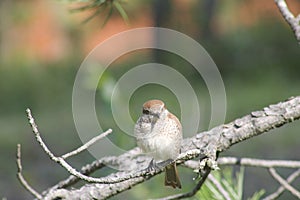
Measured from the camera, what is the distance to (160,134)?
103 cm

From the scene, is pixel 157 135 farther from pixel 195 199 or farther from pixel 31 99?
pixel 31 99

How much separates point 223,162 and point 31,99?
551 centimetres

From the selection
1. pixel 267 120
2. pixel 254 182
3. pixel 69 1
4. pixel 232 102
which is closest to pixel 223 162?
pixel 267 120

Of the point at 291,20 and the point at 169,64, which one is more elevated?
the point at 169,64

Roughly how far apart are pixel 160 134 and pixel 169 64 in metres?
5.42

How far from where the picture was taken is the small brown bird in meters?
0.94

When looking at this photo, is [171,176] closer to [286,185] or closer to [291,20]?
[286,185]

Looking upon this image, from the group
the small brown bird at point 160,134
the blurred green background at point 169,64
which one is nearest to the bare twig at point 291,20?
the small brown bird at point 160,134

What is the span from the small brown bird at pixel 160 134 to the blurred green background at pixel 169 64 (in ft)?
9.90

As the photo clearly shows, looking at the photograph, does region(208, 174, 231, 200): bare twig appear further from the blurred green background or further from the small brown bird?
the blurred green background

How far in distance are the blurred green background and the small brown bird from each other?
3.02 metres

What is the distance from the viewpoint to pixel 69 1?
107 cm

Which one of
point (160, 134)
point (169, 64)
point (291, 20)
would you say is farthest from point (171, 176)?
point (169, 64)

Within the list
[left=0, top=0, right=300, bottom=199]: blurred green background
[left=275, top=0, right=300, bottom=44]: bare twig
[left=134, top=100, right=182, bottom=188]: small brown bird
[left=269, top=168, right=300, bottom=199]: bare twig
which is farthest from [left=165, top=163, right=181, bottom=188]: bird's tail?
[left=0, top=0, right=300, bottom=199]: blurred green background
